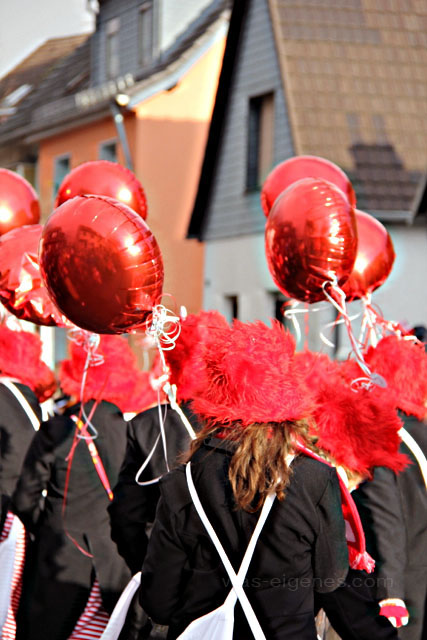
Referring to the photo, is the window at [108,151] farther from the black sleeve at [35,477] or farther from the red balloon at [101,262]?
the red balloon at [101,262]

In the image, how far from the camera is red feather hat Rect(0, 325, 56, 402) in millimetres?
4953

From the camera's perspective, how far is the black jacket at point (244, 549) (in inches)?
102

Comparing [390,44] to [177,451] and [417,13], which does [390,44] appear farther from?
[177,451]

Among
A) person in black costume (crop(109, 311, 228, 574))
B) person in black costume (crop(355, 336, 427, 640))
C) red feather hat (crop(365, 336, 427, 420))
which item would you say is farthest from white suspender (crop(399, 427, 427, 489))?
person in black costume (crop(109, 311, 228, 574))

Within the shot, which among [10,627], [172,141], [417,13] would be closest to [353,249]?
[10,627]

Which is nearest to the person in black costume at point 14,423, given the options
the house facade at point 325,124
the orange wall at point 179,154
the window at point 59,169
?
the house facade at point 325,124

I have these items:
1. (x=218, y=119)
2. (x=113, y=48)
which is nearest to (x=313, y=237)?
(x=218, y=119)

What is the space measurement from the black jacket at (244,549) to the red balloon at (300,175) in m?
2.30

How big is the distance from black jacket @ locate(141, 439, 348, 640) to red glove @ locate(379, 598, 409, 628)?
640 millimetres

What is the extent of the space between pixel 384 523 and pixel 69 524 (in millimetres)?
1465

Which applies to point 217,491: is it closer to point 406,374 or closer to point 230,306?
point 406,374

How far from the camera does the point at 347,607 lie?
8.87ft

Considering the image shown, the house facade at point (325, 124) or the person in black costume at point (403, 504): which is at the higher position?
the person in black costume at point (403, 504)

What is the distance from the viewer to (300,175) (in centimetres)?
471
